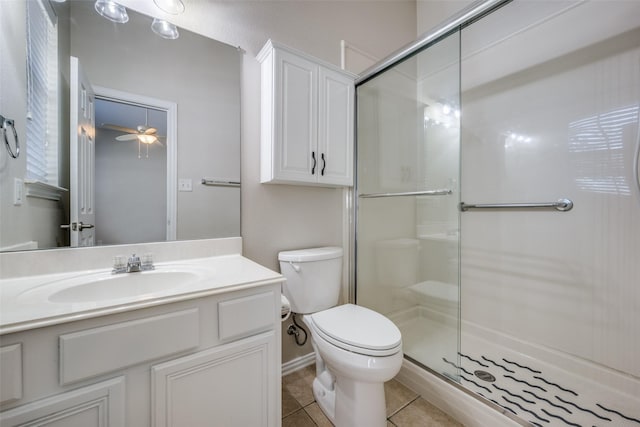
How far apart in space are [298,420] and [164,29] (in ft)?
6.62

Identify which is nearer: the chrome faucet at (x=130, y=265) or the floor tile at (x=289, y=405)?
the chrome faucet at (x=130, y=265)

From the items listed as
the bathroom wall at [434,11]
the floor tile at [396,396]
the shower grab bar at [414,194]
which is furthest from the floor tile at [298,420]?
the bathroom wall at [434,11]

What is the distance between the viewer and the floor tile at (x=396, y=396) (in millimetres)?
1371

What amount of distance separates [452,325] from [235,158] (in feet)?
5.17

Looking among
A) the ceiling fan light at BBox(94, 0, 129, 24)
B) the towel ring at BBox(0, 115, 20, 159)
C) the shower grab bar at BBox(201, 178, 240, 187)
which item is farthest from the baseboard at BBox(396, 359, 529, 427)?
the ceiling fan light at BBox(94, 0, 129, 24)

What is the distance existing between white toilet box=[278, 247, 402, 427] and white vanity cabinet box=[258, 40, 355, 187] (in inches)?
19.6

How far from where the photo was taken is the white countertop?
0.62 m

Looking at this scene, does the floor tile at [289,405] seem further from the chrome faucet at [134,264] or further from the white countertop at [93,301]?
the chrome faucet at [134,264]

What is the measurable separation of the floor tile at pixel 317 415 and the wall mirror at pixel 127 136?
3.31ft

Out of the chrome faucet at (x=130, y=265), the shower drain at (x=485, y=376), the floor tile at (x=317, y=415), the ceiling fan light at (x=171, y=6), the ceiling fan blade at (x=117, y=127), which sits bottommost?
the floor tile at (x=317, y=415)

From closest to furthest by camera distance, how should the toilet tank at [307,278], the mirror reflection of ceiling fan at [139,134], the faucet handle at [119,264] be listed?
the faucet handle at [119,264] < the mirror reflection of ceiling fan at [139,134] < the toilet tank at [307,278]

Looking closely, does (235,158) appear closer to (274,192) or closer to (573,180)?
(274,192)

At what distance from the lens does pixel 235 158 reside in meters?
1.42

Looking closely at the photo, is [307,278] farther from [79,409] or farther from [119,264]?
[79,409]
